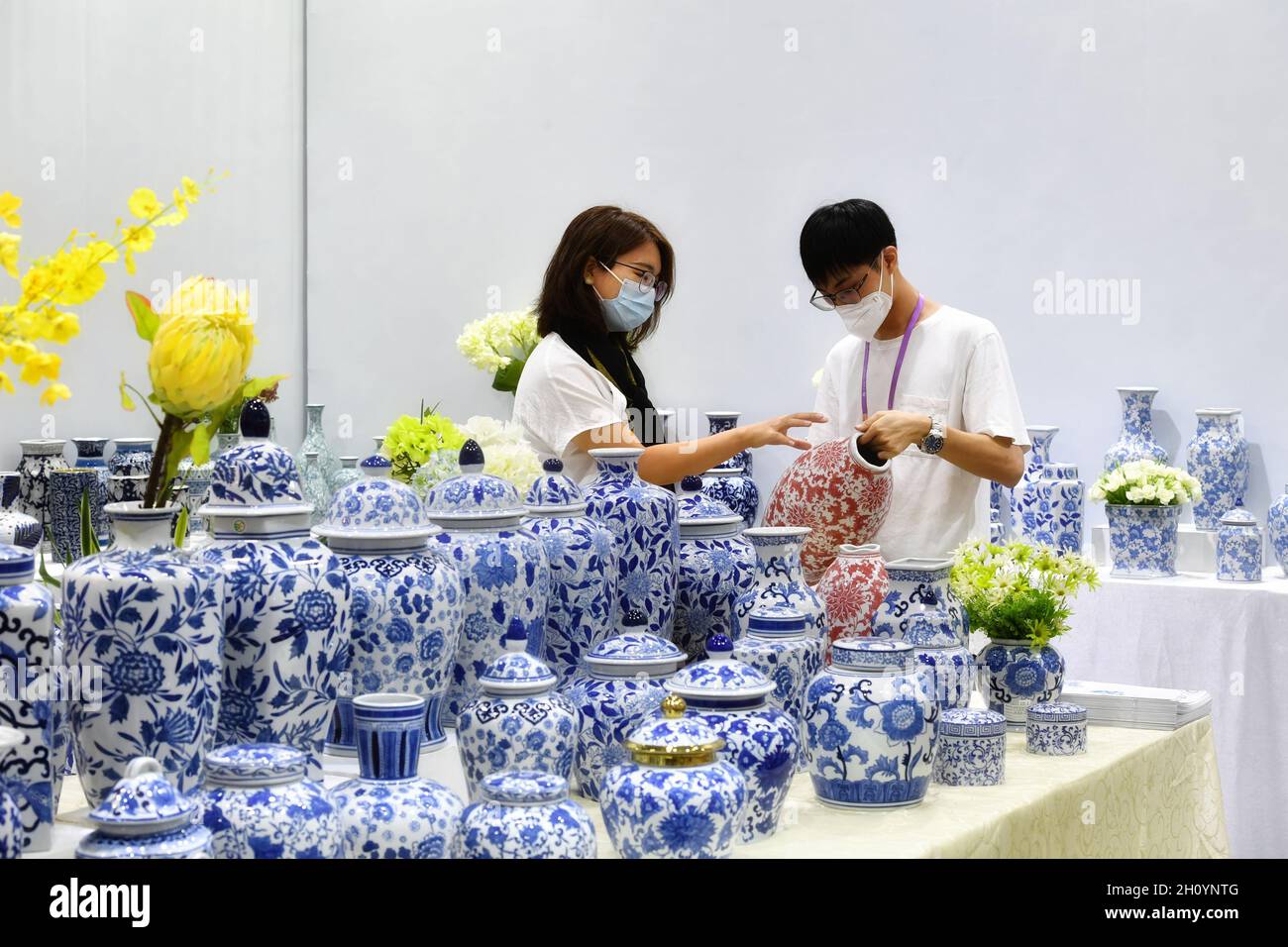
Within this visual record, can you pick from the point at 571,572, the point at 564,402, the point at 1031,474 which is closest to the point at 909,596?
the point at 571,572

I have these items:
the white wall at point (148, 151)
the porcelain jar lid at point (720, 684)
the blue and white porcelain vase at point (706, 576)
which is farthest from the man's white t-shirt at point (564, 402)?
the white wall at point (148, 151)

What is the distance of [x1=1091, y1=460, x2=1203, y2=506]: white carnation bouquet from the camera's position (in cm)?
407

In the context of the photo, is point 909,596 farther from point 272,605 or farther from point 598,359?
point 598,359

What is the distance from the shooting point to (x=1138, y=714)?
2.32 meters

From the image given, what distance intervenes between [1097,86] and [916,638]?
3375 mm

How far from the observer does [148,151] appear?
5453 mm

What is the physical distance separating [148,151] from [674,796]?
4809mm

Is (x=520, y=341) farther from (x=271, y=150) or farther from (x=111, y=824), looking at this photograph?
(x=111, y=824)

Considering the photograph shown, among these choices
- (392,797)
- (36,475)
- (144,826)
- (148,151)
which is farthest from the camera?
(148,151)

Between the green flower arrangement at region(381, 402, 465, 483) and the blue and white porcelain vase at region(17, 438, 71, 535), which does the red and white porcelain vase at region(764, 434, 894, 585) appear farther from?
the blue and white porcelain vase at region(17, 438, 71, 535)

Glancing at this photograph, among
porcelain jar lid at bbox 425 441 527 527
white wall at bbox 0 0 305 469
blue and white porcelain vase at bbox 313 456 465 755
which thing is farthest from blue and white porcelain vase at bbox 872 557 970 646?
white wall at bbox 0 0 305 469

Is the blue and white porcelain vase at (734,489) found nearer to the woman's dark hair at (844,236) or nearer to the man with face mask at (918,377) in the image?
the man with face mask at (918,377)

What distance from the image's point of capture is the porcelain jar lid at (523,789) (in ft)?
4.26
